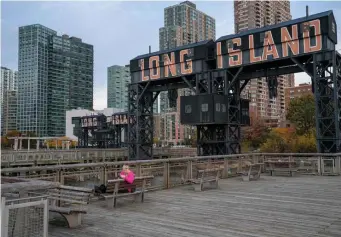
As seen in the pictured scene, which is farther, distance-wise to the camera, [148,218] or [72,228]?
[148,218]

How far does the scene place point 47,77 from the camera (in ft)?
452

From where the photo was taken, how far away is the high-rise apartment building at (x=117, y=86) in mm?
190375

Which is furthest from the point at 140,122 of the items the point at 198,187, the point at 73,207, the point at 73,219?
the point at 73,219

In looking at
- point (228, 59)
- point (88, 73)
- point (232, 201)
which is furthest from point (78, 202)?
point (88, 73)

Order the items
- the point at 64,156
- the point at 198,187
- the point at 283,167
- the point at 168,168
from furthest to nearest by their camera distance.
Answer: the point at 64,156 < the point at 283,167 < the point at 168,168 < the point at 198,187

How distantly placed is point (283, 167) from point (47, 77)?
437 feet

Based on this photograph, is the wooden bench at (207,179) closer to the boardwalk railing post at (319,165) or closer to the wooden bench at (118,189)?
the wooden bench at (118,189)

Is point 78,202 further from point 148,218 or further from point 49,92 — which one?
point 49,92

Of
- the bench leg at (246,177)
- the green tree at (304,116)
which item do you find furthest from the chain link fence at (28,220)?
the green tree at (304,116)

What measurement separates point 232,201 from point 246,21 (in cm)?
14457

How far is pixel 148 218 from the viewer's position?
25.8 feet

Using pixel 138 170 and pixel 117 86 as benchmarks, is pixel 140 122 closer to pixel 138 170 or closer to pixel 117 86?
pixel 138 170

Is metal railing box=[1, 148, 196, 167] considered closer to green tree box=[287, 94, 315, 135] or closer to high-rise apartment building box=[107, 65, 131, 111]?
green tree box=[287, 94, 315, 135]

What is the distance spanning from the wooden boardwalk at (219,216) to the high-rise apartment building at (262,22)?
424 feet
